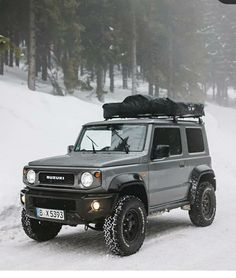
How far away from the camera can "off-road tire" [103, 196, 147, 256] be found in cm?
696

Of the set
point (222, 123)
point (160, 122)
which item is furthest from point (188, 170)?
point (222, 123)

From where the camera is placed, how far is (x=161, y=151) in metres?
7.95

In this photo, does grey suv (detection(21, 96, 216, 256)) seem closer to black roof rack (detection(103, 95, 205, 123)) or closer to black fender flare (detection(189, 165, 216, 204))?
black fender flare (detection(189, 165, 216, 204))

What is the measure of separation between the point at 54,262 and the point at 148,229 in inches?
111

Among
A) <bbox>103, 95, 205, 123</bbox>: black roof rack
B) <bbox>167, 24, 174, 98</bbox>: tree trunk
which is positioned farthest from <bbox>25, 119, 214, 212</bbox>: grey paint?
<bbox>167, 24, 174, 98</bbox>: tree trunk

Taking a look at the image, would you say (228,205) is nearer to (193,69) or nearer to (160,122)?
(160,122)

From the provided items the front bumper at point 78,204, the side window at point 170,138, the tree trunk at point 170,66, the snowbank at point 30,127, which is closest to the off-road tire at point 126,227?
the front bumper at point 78,204

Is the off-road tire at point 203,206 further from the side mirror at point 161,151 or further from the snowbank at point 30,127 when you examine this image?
the snowbank at point 30,127

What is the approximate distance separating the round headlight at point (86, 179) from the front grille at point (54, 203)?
36 centimetres

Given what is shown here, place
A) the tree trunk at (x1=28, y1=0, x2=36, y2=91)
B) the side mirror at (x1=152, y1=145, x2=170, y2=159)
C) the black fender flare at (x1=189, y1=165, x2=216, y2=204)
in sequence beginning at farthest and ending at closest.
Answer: the tree trunk at (x1=28, y1=0, x2=36, y2=91) < the black fender flare at (x1=189, y1=165, x2=216, y2=204) < the side mirror at (x1=152, y1=145, x2=170, y2=159)

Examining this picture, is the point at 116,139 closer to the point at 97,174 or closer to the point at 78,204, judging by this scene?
the point at 97,174

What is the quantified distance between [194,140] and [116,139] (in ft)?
7.09

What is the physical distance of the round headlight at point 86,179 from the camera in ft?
22.6

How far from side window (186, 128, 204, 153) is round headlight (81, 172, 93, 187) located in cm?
308
